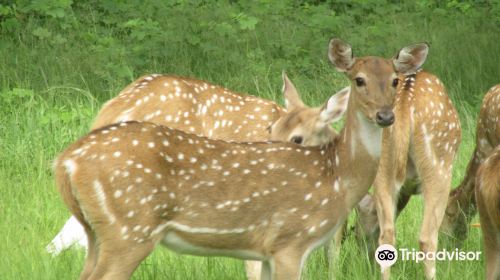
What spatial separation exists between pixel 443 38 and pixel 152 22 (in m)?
3.42

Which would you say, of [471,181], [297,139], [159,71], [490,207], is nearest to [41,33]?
[159,71]

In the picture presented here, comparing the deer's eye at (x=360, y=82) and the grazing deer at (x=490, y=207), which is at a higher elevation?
the deer's eye at (x=360, y=82)

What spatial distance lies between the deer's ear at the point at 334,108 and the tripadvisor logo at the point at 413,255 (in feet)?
3.02

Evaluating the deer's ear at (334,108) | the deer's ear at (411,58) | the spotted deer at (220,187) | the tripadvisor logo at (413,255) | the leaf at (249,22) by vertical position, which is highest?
the leaf at (249,22)

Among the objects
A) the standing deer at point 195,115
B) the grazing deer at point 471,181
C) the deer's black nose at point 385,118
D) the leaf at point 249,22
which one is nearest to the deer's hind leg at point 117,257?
the deer's black nose at point 385,118

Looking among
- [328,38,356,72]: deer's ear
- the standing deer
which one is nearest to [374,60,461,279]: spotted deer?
the standing deer

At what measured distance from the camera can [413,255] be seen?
8625 mm

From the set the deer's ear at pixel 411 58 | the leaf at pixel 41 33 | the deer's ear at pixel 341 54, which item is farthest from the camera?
the leaf at pixel 41 33

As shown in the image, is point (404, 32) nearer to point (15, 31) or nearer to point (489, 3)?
point (489, 3)

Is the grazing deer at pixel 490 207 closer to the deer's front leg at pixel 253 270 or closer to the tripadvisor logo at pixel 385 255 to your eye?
the tripadvisor logo at pixel 385 255

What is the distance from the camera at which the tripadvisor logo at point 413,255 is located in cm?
814

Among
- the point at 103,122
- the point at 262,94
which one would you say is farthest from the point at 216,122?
the point at 262,94

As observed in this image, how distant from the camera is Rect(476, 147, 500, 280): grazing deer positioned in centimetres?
645

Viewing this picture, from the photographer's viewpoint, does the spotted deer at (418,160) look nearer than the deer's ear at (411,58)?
No
